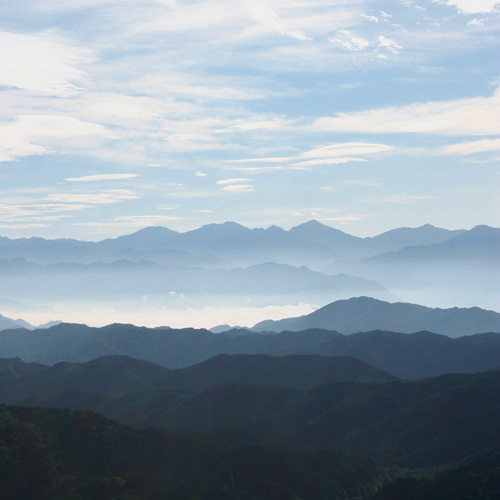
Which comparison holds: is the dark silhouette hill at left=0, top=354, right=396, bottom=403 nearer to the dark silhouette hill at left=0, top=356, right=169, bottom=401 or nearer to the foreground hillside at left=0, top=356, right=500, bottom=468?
the dark silhouette hill at left=0, top=356, right=169, bottom=401

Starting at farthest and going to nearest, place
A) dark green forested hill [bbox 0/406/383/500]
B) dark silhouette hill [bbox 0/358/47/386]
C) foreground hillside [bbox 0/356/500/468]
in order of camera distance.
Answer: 1. dark silhouette hill [bbox 0/358/47/386]
2. foreground hillside [bbox 0/356/500/468]
3. dark green forested hill [bbox 0/406/383/500]

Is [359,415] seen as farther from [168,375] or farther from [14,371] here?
[14,371]

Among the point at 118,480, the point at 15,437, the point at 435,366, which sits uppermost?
the point at 15,437

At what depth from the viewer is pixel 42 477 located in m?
44.2

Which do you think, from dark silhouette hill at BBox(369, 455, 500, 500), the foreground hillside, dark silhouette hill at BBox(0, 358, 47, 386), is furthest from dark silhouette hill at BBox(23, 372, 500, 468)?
dark silhouette hill at BBox(0, 358, 47, 386)

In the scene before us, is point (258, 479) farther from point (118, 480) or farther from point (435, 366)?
point (435, 366)

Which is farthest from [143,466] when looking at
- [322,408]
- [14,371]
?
[14,371]

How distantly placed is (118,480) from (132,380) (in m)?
97.4

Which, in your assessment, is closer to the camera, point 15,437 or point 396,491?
point 396,491

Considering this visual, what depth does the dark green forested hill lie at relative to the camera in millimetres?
43906

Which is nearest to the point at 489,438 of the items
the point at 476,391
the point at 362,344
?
the point at 476,391

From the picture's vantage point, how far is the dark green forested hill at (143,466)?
4391 centimetres

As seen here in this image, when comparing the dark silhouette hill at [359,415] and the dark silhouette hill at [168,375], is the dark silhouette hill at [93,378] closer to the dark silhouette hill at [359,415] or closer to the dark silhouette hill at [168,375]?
the dark silhouette hill at [168,375]

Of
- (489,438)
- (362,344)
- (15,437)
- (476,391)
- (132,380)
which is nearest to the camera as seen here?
(15,437)
